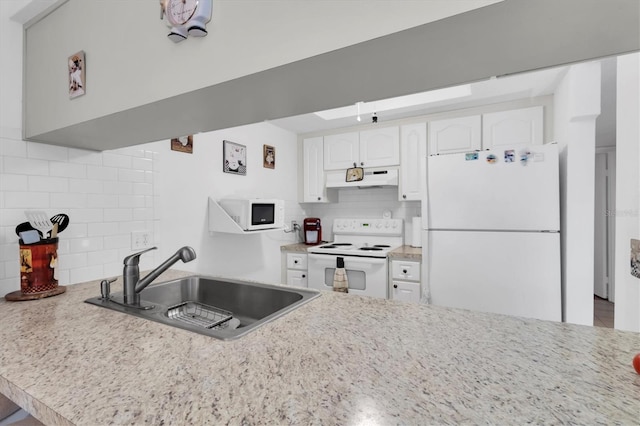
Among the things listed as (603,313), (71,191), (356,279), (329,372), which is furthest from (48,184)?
(603,313)

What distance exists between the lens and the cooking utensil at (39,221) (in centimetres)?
121

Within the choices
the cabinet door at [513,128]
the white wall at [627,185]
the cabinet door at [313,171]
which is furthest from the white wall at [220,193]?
the white wall at [627,185]

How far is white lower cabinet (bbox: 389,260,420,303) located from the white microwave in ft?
3.61

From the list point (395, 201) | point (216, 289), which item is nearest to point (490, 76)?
point (216, 289)

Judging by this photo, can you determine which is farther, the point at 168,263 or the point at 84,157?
the point at 84,157

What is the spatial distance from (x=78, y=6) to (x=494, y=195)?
244 centimetres

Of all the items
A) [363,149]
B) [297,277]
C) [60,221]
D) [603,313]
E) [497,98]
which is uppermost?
[497,98]

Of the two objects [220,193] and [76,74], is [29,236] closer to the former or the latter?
[76,74]

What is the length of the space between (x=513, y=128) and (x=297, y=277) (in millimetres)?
2373

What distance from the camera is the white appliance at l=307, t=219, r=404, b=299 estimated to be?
261 centimetres

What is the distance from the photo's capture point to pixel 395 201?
10.4 ft

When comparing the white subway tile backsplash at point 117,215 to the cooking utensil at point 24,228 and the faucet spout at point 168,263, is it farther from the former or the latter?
the faucet spout at point 168,263

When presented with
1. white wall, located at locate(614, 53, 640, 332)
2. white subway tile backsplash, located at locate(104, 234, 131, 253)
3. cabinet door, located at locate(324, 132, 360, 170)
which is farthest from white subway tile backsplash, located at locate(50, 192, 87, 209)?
white wall, located at locate(614, 53, 640, 332)

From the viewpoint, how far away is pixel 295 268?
10.0 ft
